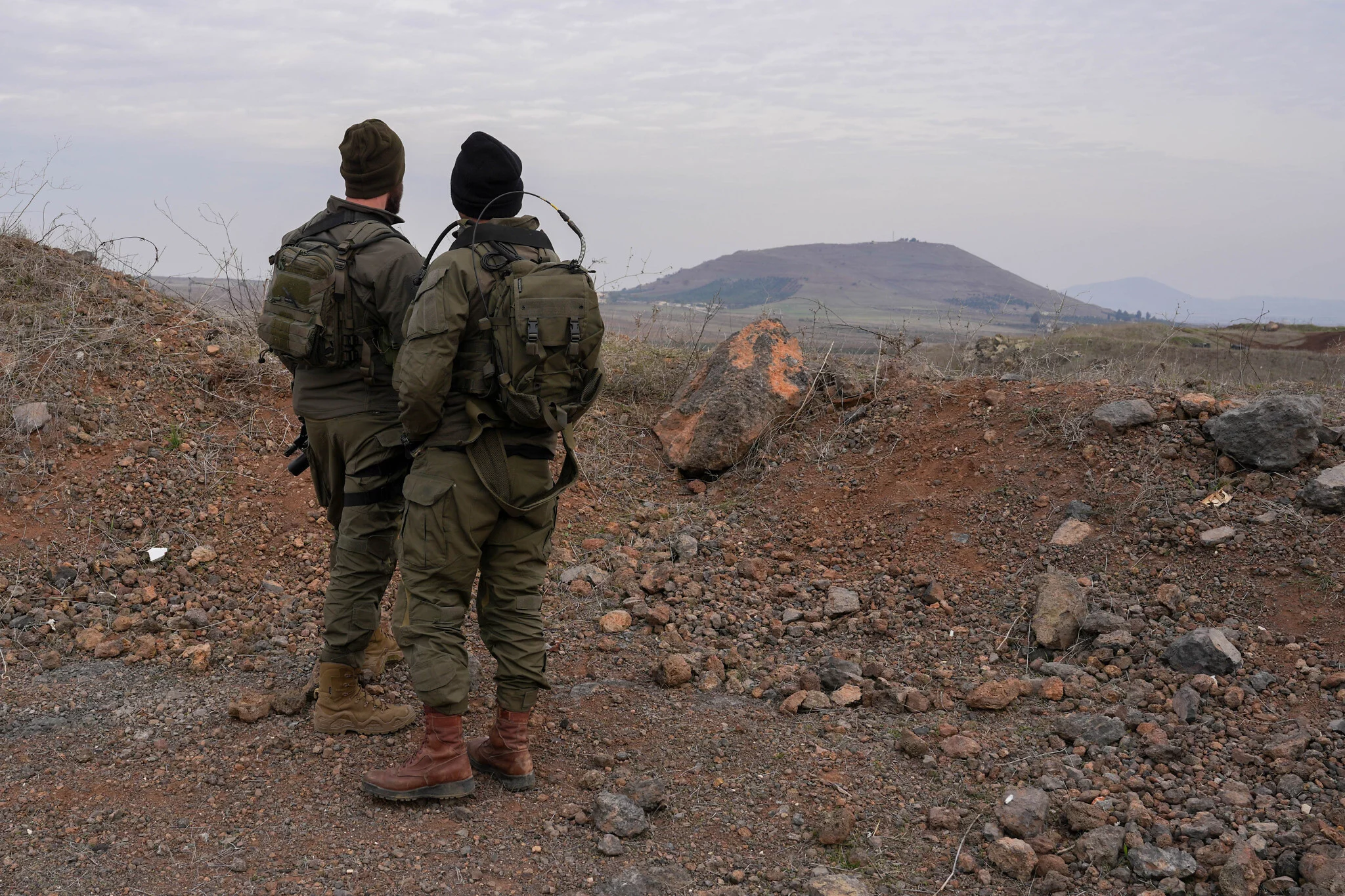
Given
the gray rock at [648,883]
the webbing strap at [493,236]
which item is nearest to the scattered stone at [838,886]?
the gray rock at [648,883]

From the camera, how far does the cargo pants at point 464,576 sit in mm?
2934

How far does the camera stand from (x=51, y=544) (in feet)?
15.1

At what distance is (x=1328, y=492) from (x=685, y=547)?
3133 millimetres

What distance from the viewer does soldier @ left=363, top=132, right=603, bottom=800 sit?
113 inches

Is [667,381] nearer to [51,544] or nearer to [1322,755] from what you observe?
[51,544]

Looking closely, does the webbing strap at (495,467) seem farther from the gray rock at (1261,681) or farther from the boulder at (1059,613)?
the gray rock at (1261,681)

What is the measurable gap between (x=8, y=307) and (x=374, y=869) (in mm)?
5206

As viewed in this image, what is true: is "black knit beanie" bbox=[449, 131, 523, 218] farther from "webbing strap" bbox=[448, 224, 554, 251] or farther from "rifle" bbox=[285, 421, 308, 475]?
"rifle" bbox=[285, 421, 308, 475]

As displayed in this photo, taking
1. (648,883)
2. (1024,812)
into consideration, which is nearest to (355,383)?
(648,883)

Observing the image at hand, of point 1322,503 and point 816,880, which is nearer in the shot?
point 816,880

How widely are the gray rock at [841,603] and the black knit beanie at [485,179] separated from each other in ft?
8.02

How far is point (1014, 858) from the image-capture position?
102 inches

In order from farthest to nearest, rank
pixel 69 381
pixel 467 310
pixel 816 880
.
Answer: pixel 69 381, pixel 467 310, pixel 816 880

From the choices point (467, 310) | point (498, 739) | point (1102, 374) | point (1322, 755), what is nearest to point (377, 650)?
point (498, 739)
